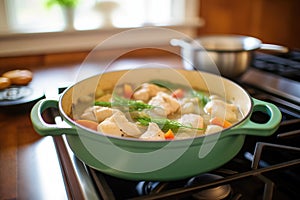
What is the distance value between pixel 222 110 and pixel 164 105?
126mm

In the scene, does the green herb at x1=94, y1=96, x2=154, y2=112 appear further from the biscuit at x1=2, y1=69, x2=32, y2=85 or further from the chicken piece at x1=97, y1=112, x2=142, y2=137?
the biscuit at x1=2, y1=69, x2=32, y2=85

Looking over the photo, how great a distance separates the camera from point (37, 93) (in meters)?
0.86

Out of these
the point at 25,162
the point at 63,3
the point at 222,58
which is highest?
the point at 63,3

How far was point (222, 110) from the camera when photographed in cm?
64

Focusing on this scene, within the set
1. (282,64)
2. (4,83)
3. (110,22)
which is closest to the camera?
(4,83)

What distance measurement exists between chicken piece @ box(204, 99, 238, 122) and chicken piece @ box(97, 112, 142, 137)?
0.60ft

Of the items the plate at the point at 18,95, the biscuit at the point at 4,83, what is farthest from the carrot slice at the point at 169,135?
the biscuit at the point at 4,83

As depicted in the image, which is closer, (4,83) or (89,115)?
(89,115)

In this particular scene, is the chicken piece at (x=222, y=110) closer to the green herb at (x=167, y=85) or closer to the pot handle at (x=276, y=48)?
the green herb at (x=167, y=85)

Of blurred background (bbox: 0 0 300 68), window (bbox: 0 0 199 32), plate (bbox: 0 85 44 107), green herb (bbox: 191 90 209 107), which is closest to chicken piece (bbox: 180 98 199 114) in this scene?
green herb (bbox: 191 90 209 107)

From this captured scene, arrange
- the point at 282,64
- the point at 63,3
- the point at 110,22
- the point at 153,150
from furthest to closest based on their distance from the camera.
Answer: the point at 110,22, the point at 63,3, the point at 282,64, the point at 153,150

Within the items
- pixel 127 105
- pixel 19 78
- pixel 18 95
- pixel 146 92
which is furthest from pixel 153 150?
pixel 19 78

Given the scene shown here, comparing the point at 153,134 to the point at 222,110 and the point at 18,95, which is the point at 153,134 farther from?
the point at 18,95

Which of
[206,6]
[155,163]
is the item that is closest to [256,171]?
[155,163]
